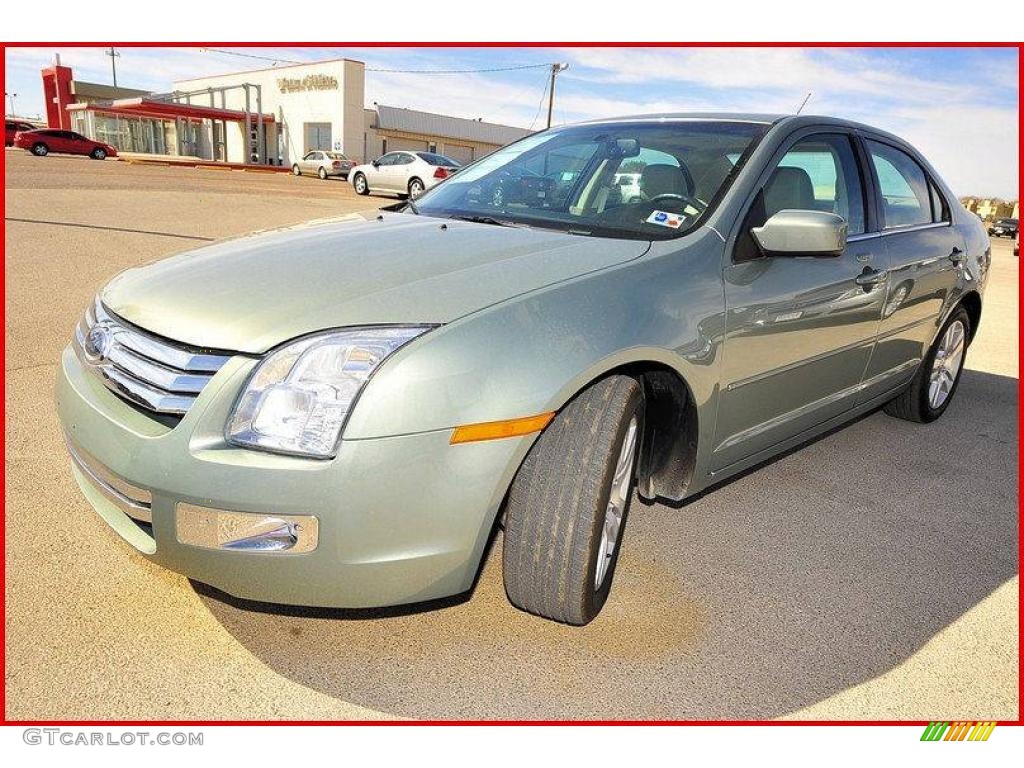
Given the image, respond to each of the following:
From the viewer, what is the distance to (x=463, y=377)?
1972 millimetres

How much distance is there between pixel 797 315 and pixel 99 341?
2.39 m

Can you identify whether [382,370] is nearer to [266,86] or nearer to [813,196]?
[813,196]

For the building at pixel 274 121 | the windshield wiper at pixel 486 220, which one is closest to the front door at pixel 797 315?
the windshield wiper at pixel 486 220

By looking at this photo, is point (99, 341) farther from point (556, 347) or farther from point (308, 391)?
point (556, 347)

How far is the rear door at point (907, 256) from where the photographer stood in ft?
12.2

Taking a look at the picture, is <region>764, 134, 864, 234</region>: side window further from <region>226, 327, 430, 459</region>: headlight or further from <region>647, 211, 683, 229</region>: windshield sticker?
<region>226, 327, 430, 459</region>: headlight

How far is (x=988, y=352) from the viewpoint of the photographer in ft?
24.1

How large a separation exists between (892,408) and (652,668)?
313 centimetres

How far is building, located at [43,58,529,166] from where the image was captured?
4331cm
